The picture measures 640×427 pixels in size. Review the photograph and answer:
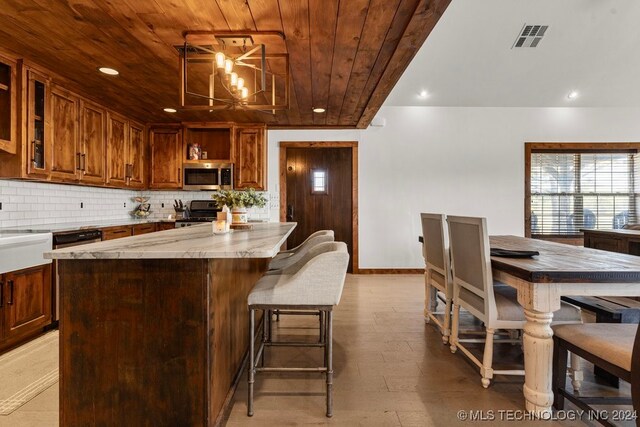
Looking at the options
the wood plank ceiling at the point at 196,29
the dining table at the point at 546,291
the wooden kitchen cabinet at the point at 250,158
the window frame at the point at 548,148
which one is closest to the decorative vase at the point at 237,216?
the wood plank ceiling at the point at 196,29

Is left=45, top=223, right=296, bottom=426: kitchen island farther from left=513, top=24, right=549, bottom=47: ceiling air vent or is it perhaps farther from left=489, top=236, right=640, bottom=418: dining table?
left=513, top=24, right=549, bottom=47: ceiling air vent

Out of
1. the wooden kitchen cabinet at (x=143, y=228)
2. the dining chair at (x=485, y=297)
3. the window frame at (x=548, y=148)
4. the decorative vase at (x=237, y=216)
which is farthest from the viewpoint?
the window frame at (x=548, y=148)

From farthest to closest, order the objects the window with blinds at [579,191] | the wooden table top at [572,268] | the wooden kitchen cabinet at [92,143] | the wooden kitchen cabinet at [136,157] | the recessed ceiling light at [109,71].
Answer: the window with blinds at [579,191], the wooden kitchen cabinet at [136,157], the wooden kitchen cabinet at [92,143], the recessed ceiling light at [109,71], the wooden table top at [572,268]

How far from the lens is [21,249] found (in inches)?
96.7

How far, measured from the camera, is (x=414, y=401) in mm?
1827

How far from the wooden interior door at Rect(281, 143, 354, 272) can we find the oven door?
44.1 inches

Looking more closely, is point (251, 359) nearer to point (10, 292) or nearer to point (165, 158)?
point (10, 292)

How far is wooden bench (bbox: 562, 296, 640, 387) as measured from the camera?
178 centimetres

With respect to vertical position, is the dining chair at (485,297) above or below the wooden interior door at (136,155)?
below

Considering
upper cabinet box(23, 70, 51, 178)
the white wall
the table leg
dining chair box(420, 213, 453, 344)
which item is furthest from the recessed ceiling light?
the table leg

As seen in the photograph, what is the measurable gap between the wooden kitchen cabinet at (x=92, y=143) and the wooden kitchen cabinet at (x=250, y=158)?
66.1 inches

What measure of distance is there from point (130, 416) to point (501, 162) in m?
5.61

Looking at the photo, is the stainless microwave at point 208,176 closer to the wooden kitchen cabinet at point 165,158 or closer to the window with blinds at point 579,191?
the wooden kitchen cabinet at point 165,158

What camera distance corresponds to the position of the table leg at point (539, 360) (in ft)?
5.47
